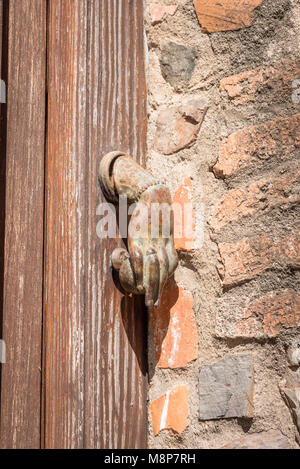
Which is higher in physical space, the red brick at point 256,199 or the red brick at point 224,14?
the red brick at point 224,14

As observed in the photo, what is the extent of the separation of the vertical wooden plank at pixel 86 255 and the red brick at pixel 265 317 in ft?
0.57

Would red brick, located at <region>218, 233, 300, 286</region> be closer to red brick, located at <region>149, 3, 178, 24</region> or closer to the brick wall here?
the brick wall

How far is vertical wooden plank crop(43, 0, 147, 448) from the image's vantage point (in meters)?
1.06

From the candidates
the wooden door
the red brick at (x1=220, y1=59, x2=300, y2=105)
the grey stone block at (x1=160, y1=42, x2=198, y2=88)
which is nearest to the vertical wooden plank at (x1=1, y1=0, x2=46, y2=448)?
the wooden door

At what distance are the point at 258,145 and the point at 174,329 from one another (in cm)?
36

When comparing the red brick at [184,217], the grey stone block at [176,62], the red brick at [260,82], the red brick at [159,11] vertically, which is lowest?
the red brick at [184,217]

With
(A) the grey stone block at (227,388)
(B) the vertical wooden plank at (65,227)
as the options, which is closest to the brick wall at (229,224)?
(A) the grey stone block at (227,388)

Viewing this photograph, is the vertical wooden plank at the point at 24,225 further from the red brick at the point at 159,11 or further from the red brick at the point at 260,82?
the red brick at the point at 260,82

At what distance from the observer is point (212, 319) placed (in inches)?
43.5

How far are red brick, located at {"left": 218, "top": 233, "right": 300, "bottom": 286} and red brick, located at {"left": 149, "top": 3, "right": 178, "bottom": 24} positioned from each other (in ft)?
1.57

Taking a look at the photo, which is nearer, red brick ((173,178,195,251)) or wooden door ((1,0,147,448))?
wooden door ((1,0,147,448))

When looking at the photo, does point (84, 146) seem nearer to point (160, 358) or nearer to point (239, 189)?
point (239, 189)

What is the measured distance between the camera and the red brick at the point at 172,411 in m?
1.10

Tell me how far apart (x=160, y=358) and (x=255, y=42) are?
0.59m
